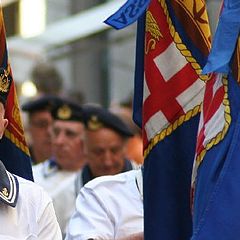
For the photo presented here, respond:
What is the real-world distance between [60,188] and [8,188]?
5.10 metres

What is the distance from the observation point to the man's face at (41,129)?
12922mm

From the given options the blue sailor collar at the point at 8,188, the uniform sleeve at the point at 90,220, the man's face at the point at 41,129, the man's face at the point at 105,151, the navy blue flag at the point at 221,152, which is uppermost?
the navy blue flag at the point at 221,152

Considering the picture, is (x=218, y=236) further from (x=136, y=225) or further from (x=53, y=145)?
(x=53, y=145)

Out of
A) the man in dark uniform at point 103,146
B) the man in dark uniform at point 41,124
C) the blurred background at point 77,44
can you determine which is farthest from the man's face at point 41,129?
the blurred background at point 77,44

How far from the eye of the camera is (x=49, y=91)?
16.2 meters

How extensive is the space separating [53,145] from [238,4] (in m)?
6.38

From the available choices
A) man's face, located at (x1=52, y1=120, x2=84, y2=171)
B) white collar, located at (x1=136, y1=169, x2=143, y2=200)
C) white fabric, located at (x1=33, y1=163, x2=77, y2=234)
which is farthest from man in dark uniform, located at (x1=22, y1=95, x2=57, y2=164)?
white collar, located at (x1=136, y1=169, x2=143, y2=200)

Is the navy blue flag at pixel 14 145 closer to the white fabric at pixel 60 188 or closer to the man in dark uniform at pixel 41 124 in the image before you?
the white fabric at pixel 60 188

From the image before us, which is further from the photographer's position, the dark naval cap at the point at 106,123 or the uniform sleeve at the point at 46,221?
the dark naval cap at the point at 106,123

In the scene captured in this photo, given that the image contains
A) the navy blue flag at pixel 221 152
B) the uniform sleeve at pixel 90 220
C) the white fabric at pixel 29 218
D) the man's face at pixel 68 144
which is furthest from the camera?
the man's face at pixel 68 144

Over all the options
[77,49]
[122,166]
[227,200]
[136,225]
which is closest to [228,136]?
[227,200]

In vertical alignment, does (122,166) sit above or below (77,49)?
above

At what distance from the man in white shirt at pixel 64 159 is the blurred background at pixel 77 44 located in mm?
8268

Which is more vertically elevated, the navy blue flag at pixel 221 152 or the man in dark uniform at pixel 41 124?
the navy blue flag at pixel 221 152
